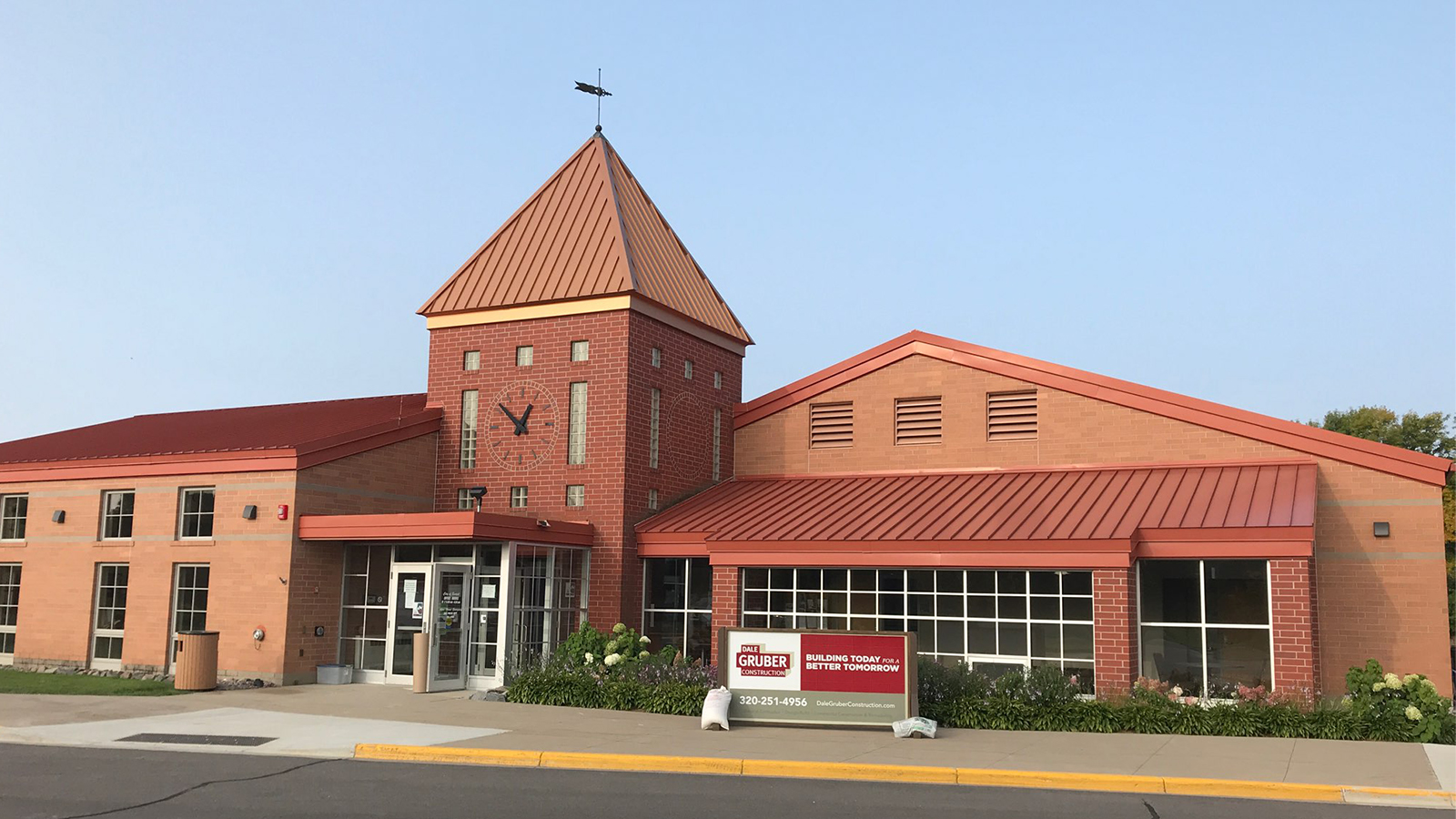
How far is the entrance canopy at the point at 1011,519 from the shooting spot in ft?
67.0

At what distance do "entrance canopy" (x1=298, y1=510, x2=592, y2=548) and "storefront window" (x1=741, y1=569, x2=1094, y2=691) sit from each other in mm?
4101

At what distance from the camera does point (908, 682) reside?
18391mm

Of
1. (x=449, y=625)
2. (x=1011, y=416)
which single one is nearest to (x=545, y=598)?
(x=449, y=625)

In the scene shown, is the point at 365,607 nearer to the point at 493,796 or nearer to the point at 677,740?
the point at 677,740

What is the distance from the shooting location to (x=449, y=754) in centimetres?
1567

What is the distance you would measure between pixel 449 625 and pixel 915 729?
10.6 meters

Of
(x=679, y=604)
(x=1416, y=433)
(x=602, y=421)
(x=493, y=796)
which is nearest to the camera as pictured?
(x=493, y=796)

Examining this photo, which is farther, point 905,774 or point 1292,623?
point 1292,623

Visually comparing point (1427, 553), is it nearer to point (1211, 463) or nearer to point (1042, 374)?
point (1211, 463)

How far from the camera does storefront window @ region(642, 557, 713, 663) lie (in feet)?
84.5

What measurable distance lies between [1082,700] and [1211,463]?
282 inches

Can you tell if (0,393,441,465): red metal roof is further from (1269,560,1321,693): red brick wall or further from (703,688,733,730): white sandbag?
(1269,560,1321,693): red brick wall

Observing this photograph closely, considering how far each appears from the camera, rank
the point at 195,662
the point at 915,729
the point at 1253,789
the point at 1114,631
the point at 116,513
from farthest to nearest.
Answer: the point at 116,513
the point at 195,662
the point at 1114,631
the point at 915,729
the point at 1253,789

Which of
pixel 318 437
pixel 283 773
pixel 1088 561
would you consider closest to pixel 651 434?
pixel 318 437
